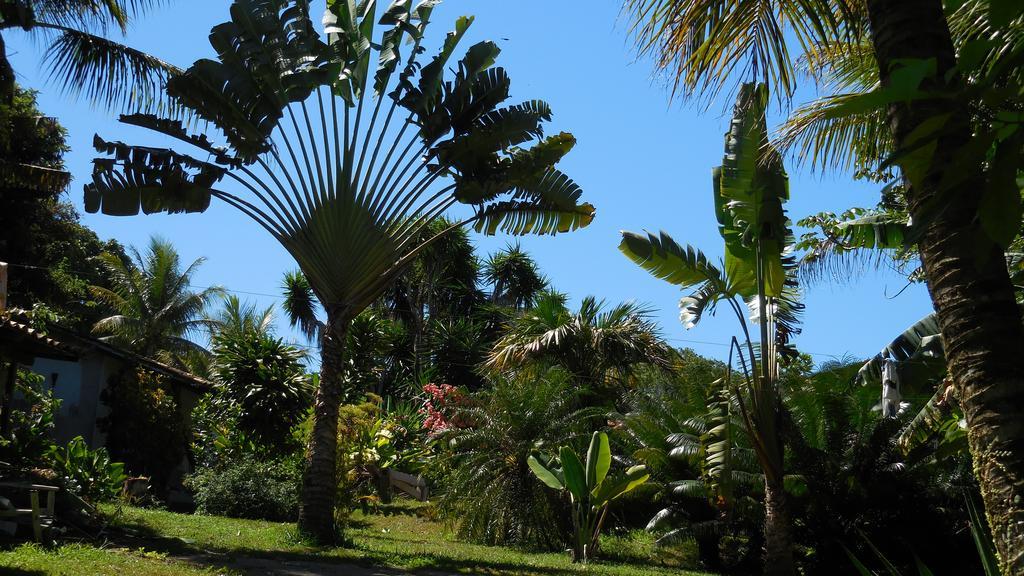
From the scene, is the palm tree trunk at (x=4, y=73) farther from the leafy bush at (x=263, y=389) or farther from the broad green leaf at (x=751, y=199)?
the broad green leaf at (x=751, y=199)

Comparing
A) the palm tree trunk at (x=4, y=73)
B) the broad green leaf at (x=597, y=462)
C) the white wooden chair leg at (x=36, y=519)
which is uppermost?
the palm tree trunk at (x=4, y=73)

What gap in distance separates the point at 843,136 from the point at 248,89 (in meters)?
8.12

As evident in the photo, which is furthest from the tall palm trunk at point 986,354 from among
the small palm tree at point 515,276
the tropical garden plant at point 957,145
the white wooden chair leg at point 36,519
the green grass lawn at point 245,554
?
the small palm tree at point 515,276

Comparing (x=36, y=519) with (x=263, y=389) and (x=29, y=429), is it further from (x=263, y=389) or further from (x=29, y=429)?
(x=263, y=389)

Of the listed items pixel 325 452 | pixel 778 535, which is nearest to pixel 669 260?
pixel 778 535

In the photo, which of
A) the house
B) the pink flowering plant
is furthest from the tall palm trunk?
the house

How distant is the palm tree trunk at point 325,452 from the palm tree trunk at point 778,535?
5849 millimetres

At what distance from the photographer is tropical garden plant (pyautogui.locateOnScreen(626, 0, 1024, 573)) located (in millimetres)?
1805

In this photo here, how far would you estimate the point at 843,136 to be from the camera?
27.7ft

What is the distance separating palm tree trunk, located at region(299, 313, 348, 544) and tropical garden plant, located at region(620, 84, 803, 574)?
14.8 feet

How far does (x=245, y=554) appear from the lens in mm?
10289

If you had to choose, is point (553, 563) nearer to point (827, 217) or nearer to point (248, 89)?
point (827, 217)

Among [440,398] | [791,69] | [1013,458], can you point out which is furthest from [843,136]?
[440,398]

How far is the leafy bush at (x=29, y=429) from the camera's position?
41.1ft
